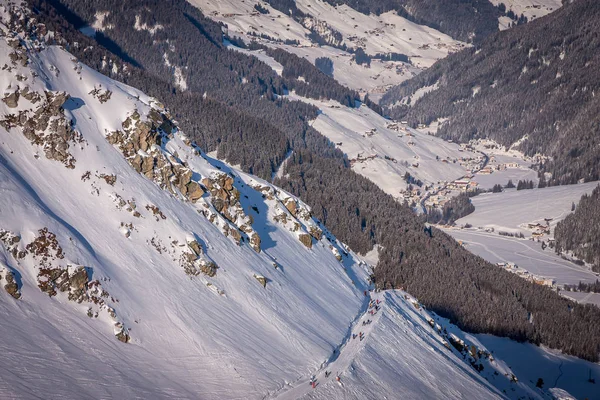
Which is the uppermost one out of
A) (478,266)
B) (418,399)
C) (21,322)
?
(478,266)

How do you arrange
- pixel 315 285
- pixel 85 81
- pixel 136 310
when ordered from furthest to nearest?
pixel 315 285, pixel 85 81, pixel 136 310

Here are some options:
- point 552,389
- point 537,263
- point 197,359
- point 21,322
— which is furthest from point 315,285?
point 537,263

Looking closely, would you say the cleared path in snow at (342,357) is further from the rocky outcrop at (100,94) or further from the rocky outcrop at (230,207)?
the rocky outcrop at (100,94)

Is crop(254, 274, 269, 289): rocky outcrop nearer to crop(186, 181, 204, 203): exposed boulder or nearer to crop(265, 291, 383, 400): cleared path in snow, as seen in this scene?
crop(265, 291, 383, 400): cleared path in snow

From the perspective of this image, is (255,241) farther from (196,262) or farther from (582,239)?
(582,239)

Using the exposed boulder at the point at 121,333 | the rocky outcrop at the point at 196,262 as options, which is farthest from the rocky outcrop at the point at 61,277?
the rocky outcrop at the point at 196,262

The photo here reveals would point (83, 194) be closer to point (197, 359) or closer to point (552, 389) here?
point (197, 359)
